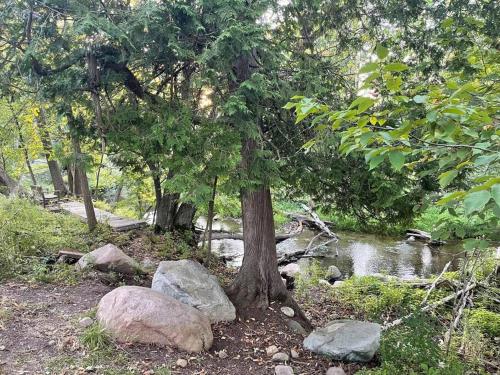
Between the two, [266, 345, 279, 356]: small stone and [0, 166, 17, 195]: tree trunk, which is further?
[0, 166, 17, 195]: tree trunk

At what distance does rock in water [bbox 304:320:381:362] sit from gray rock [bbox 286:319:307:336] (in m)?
0.23

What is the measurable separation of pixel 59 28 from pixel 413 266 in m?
9.15

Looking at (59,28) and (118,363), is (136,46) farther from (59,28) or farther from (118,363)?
(118,363)

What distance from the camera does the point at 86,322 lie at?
386cm

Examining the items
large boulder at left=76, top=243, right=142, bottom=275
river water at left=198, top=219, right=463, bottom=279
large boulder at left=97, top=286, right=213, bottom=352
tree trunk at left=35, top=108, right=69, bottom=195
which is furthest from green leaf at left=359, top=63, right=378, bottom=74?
tree trunk at left=35, top=108, right=69, bottom=195

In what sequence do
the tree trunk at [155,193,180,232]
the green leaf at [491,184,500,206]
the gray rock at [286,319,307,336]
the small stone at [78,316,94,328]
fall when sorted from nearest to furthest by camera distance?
the green leaf at [491,184,500,206], the small stone at [78,316,94,328], the gray rock at [286,319,307,336], the tree trunk at [155,193,180,232]

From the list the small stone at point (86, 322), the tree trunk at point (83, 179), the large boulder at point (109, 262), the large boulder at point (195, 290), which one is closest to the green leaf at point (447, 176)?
the large boulder at point (195, 290)

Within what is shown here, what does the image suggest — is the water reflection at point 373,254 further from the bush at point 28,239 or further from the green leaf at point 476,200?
the green leaf at point 476,200

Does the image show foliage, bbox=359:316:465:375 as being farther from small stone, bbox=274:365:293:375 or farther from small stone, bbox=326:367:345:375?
small stone, bbox=274:365:293:375

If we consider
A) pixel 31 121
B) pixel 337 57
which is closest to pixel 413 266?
pixel 337 57

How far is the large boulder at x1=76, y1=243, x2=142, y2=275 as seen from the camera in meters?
5.25

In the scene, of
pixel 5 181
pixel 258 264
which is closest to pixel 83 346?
pixel 258 264

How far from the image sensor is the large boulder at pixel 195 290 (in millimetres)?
4465

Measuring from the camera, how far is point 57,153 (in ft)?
16.0
